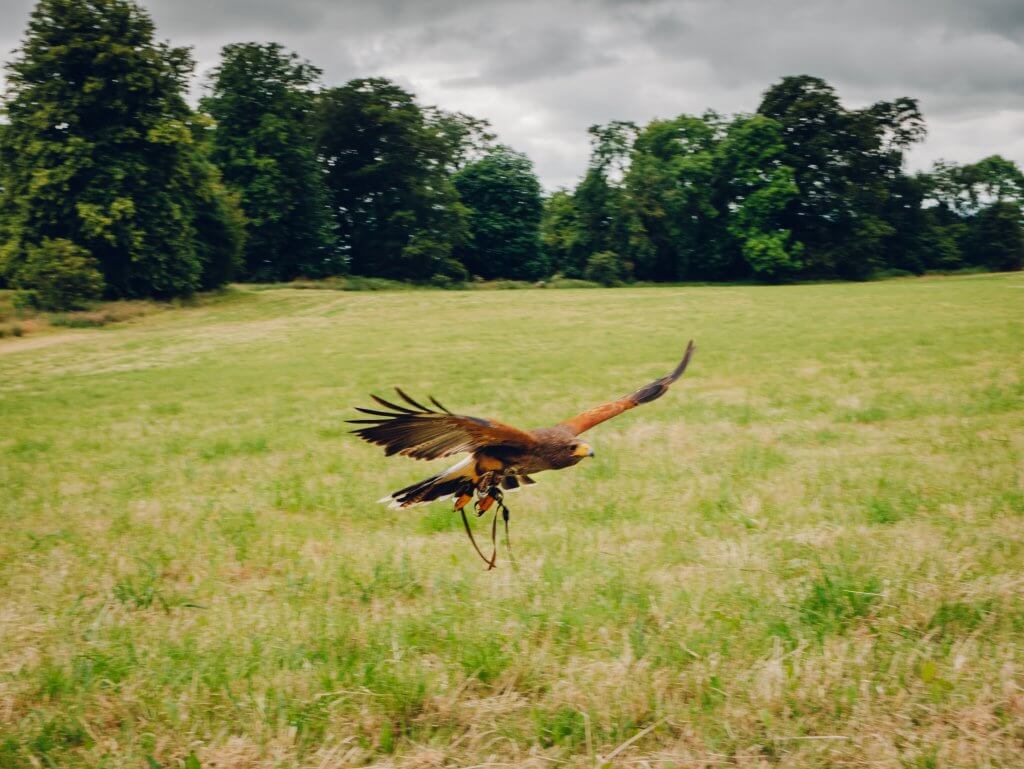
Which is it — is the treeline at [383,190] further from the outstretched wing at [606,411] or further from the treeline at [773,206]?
the outstretched wing at [606,411]

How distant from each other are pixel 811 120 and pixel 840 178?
6.16 meters

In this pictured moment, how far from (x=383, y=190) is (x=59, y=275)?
32456mm

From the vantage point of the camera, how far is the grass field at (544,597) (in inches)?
148

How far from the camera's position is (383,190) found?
62.7 metres

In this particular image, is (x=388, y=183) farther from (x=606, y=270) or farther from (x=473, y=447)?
(x=473, y=447)

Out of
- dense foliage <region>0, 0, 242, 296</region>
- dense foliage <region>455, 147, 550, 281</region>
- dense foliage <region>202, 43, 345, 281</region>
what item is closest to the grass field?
dense foliage <region>0, 0, 242, 296</region>

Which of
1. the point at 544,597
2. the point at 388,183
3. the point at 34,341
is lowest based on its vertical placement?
the point at 544,597

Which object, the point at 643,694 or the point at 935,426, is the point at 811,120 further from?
the point at 643,694

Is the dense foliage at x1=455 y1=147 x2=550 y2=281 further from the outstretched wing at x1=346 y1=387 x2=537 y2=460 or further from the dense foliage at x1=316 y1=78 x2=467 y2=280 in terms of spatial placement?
the outstretched wing at x1=346 y1=387 x2=537 y2=460

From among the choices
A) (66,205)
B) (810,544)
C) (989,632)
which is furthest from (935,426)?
(66,205)

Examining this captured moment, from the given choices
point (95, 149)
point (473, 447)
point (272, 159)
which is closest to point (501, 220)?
point (272, 159)

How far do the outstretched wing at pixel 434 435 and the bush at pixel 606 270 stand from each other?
60.9 meters

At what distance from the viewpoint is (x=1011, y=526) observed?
6387mm

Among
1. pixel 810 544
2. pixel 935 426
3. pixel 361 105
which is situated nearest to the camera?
pixel 810 544
